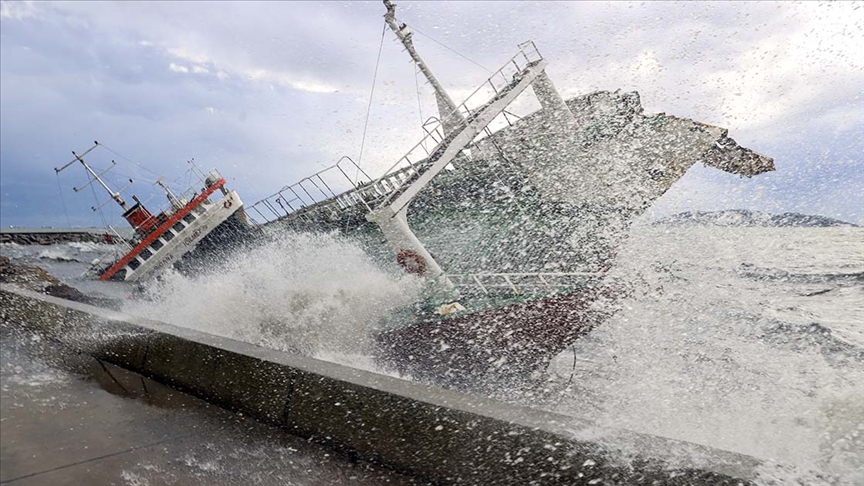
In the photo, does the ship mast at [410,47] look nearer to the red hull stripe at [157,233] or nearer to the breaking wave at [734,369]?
the breaking wave at [734,369]

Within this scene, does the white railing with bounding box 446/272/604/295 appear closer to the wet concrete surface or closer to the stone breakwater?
the wet concrete surface

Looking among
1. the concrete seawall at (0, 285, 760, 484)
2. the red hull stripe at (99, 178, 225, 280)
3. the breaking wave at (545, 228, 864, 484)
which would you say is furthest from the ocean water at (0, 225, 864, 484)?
the red hull stripe at (99, 178, 225, 280)

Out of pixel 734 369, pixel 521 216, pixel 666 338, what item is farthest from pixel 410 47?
pixel 734 369

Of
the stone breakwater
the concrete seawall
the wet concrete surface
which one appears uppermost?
the stone breakwater

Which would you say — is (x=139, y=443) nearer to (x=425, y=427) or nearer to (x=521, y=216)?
(x=425, y=427)

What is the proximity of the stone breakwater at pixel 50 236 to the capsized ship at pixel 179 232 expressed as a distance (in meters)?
10.5

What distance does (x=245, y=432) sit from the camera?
3.14m

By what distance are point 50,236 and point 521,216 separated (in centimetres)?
3360

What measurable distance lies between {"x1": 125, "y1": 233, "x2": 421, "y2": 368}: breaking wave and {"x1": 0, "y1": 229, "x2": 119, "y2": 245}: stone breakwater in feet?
49.1

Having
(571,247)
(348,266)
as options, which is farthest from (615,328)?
(348,266)

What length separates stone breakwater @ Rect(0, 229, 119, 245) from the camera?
96.9ft

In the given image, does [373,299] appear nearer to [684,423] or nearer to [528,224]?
[528,224]

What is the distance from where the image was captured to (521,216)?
1099cm

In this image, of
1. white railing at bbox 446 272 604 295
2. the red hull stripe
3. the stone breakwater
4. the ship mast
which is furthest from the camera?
the stone breakwater
